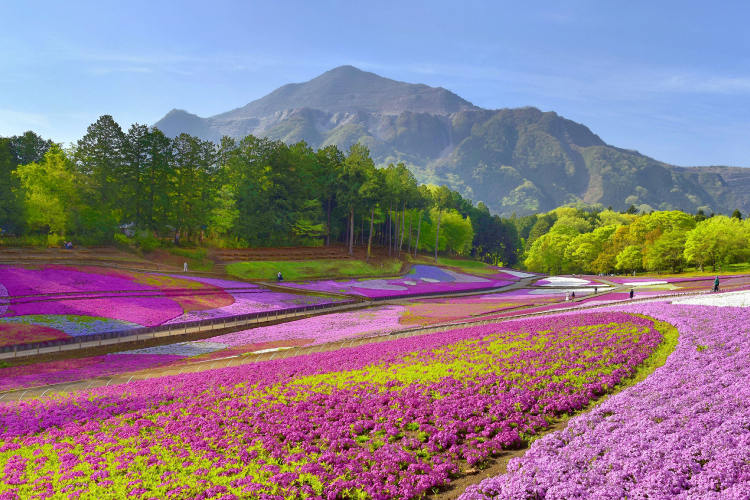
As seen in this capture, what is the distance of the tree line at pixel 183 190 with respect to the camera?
57.7 metres

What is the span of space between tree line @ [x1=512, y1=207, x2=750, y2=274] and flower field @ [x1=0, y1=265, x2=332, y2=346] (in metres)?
68.2

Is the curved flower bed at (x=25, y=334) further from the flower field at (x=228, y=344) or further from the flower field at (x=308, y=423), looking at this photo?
the flower field at (x=308, y=423)

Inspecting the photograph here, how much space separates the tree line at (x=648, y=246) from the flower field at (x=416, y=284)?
2900 centimetres

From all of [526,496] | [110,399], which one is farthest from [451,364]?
[110,399]

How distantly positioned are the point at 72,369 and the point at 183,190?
4974 cm

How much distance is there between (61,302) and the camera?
35.1 m

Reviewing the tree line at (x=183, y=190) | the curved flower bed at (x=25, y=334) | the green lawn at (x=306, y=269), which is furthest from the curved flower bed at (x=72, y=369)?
the tree line at (x=183, y=190)

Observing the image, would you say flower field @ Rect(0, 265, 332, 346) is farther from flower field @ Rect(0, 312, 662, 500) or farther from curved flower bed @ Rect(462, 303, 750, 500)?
curved flower bed @ Rect(462, 303, 750, 500)

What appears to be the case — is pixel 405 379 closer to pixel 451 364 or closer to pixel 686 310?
pixel 451 364

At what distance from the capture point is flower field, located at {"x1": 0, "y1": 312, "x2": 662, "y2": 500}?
1063 centimetres

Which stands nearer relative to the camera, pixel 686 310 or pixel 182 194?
pixel 686 310

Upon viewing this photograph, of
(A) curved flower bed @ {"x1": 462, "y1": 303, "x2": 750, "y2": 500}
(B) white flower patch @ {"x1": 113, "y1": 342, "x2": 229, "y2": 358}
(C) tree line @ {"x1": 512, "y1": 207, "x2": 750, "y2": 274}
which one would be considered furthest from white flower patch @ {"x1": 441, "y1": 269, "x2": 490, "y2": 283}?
(A) curved flower bed @ {"x1": 462, "y1": 303, "x2": 750, "y2": 500}

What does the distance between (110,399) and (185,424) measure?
4.99 m

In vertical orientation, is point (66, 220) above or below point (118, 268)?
above
